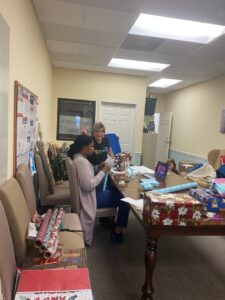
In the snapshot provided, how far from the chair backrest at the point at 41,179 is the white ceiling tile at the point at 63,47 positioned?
1.99 metres

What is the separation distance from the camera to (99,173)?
236 cm

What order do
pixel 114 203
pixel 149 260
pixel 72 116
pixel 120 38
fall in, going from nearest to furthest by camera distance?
pixel 149 260 → pixel 114 203 → pixel 120 38 → pixel 72 116

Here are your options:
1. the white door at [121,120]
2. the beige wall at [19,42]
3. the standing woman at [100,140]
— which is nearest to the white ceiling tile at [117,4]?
the beige wall at [19,42]

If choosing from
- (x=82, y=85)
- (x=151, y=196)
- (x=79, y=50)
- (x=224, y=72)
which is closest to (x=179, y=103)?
(x=224, y=72)

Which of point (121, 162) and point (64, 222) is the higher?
point (121, 162)

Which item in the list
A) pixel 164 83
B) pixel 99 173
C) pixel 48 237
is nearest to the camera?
pixel 48 237

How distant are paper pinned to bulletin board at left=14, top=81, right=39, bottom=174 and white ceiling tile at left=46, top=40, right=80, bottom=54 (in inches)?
58.6

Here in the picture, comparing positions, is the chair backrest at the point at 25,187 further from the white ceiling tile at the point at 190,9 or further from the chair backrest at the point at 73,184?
the white ceiling tile at the point at 190,9

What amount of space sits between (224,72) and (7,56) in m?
4.34

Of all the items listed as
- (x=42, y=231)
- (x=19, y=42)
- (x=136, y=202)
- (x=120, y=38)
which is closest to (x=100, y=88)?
(x=120, y=38)

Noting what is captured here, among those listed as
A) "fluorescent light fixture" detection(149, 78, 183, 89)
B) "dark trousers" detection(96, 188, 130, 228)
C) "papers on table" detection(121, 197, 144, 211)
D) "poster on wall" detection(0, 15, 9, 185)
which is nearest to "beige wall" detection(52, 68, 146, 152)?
"fluorescent light fixture" detection(149, 78, 183, 89)

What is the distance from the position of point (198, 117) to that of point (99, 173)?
419cm

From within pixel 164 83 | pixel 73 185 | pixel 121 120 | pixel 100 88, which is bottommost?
pixel 73 185

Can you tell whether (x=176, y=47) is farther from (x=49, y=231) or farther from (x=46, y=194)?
(x=49, y=231)
